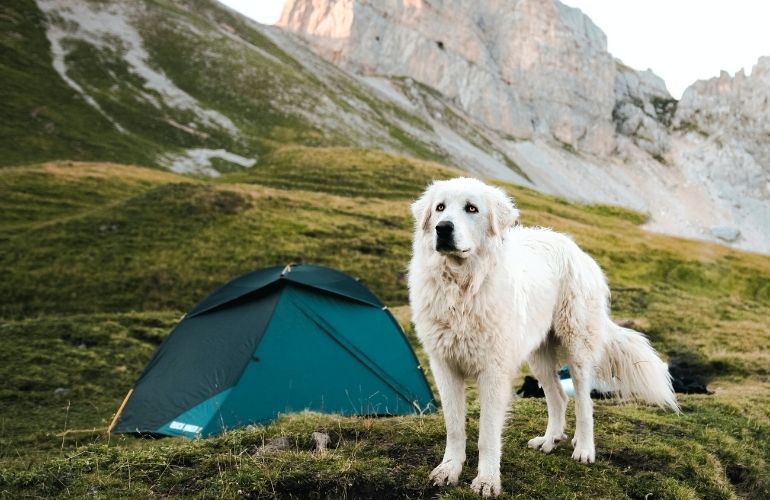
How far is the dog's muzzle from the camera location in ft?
20.0

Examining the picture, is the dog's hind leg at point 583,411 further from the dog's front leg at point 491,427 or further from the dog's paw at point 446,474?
the dog's paw at point 446,474

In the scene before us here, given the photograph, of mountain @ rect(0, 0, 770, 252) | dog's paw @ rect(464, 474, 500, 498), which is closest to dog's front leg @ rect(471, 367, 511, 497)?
dog's paw @ rect(464, 474, 500, 498)

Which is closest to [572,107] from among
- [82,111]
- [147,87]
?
[147,87]

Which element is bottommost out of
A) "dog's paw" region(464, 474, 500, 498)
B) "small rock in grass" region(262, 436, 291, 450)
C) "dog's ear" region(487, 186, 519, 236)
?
"small rock in grass" region(262, 436, 291, 450)

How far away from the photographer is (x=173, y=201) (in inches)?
1453

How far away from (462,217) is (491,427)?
87.5 inches

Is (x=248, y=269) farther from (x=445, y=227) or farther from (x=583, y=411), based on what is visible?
(x=445, y=227)

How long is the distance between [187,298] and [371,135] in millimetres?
90987

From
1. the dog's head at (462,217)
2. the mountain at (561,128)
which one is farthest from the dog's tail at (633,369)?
the mountain at (561,128)

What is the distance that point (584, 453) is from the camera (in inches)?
295

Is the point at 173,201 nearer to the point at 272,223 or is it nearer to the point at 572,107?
the point at 272,223

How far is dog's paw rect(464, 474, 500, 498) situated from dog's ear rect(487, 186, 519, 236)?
101 inches

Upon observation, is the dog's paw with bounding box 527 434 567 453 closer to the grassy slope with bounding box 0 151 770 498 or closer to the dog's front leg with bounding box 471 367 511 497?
the grassy slope with bounding box 0 151 770 498

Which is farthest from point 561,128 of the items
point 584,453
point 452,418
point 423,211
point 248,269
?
point 452,418
